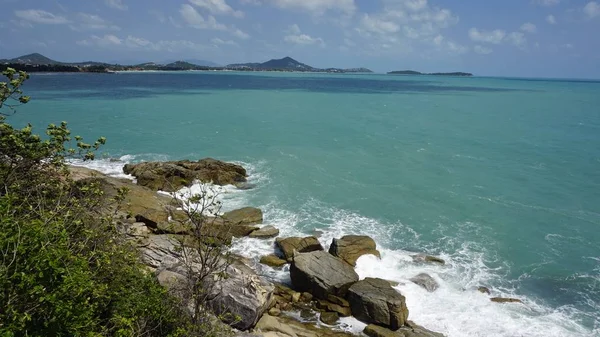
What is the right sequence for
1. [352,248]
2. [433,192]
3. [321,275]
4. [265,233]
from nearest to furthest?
[321,275] < [352,248] < [265,233] < [433,192]

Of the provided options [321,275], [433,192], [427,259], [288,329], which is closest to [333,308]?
[321,275]

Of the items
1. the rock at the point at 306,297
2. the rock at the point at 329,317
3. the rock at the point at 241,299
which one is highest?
the rock at the point at 241,299

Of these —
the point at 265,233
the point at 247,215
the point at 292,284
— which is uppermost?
the point at 247,215

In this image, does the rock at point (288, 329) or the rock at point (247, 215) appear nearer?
the rock at point (288, 329)

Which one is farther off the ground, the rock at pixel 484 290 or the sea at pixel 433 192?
the sea at pixel 433 192

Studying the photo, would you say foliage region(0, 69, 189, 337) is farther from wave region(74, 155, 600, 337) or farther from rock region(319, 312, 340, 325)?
wave region(74, 155, 600, 337)

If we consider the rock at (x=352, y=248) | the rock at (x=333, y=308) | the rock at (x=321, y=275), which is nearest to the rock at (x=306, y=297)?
the rock at (x=321, y=275)

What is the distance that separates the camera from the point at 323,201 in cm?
2941

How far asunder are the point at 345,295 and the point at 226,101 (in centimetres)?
7721

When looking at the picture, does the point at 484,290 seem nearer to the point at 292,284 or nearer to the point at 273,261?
the point at 292,284

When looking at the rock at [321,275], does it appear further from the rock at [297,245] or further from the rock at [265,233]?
the rock at [265,233]

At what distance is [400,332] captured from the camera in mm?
15281

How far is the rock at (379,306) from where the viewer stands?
1553 cm

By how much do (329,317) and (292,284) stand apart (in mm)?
2655
